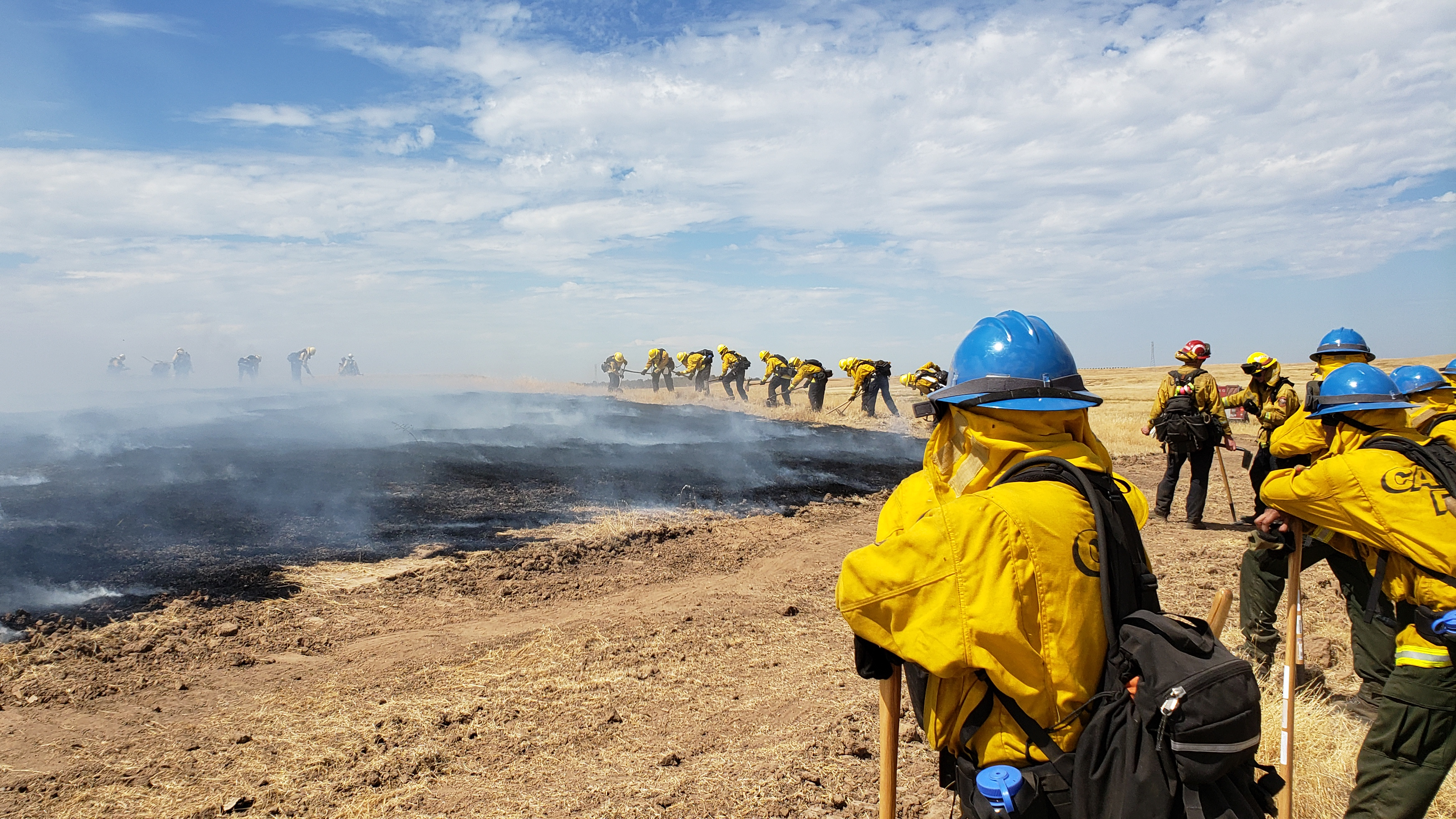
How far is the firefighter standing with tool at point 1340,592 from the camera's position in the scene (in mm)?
3637

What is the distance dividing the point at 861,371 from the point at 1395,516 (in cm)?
2357

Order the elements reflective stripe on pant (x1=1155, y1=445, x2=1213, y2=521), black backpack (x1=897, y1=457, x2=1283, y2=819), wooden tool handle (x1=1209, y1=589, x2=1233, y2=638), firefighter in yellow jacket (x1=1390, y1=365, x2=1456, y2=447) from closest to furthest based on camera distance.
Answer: black backpack (x1=897, y1=457, x2=1283, y2=819) → wooden tool handle (x1=1209, y1=589, x2=1233, y2=638) → firefighter in yellow jacket (x1=1390, y1=365, x2=1456, y2=447) → reflective stripe on pant (x1=1155, y1=445, x2=1213, y2=521)

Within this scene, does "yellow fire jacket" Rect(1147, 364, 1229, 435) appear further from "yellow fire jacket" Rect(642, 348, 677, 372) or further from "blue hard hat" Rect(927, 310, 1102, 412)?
"yellow fire jacket" Rect(642, 348, 677, 372)

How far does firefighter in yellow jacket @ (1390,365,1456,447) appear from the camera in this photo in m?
4.84

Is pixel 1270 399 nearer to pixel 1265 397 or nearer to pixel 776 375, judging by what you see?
pixel 1265 397

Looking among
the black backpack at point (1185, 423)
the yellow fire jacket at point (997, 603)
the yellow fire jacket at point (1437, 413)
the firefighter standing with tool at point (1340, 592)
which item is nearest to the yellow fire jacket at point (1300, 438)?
the firefighter standing with tool at point (1340, 592)

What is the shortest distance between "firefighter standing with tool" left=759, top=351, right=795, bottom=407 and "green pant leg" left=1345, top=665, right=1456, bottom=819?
2774 cm

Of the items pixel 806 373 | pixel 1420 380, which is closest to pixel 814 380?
pixel 806 373

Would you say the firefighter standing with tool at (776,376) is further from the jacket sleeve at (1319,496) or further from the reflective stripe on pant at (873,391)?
the jacket sleeve at (1319,496)

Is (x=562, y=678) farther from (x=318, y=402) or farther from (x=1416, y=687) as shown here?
(x=318, y=402)

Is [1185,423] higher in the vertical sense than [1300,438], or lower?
lower

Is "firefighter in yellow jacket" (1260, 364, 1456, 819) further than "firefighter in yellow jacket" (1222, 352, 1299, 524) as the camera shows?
No

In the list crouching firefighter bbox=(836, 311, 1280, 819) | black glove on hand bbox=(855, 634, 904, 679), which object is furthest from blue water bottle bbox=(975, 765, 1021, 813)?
black glove on hand bbox=(855, 634, 904, 679)

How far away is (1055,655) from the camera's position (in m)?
1.82
